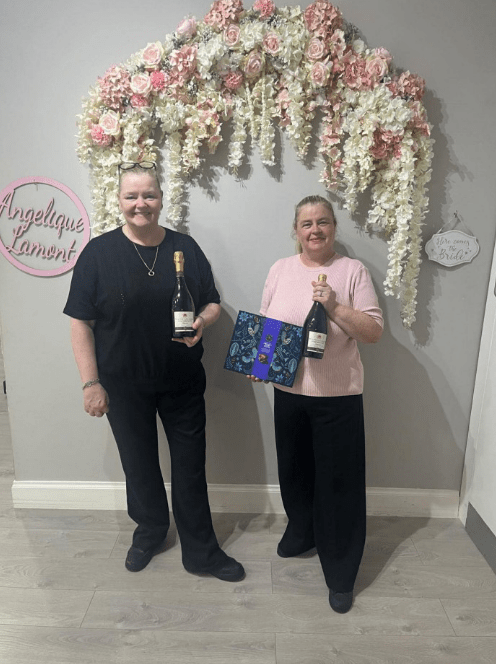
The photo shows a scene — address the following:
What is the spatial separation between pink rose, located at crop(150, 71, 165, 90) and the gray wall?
18 cm

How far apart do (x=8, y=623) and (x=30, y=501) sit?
0.82 m

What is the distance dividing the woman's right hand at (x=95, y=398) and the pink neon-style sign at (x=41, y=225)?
27.4 inches

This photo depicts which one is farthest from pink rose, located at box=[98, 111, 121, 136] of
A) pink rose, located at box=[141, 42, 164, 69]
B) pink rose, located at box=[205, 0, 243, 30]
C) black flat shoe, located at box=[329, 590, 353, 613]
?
black flat shoe, located at box=[329, 590, 353, 613]

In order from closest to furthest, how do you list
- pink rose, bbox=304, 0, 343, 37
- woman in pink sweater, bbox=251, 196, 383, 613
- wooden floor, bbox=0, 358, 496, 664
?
wooden floor, bbox=0, 358, 496, 664
woman in pink sweater, bbox=251, 196, 383, 613
pink rose, bbox=304, 0, 343, 37

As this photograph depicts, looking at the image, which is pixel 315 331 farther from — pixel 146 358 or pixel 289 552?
pixel 289 552

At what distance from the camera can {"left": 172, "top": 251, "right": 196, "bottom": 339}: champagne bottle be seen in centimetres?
178

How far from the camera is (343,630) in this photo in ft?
5.96

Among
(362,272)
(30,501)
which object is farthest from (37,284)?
(362,272)

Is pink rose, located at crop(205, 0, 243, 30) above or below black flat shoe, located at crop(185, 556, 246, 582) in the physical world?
above

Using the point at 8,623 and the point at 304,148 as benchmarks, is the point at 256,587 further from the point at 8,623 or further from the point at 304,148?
the point at 304,148

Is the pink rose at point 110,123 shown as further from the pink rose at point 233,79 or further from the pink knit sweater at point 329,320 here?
the pink knit sweater at point 329,320

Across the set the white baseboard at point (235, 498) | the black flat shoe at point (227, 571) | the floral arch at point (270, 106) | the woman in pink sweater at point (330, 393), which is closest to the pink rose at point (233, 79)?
the floral arch at point (270, 106)

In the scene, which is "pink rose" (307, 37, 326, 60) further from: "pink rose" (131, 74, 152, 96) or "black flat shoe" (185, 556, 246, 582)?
"black flat shoe" (185, 556, 246, 582)

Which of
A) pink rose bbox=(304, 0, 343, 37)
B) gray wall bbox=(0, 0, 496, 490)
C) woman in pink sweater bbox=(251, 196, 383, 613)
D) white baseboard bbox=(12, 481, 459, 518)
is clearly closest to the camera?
woman in pink sweater bbox=(251, 196, 383, 613)
